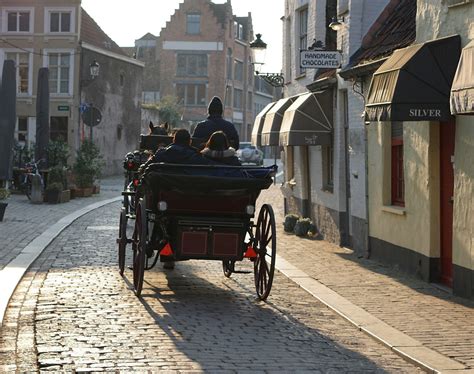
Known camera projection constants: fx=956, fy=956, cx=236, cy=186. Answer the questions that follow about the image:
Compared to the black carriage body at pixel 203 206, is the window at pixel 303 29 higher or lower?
higher

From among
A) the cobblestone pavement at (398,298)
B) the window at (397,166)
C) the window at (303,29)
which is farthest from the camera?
the window at (303,29)

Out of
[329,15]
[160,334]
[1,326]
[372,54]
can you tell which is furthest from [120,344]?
[329,15]

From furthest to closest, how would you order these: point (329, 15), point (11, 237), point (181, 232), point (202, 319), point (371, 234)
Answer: point (329, 15)
point (11, 237)
point (371, 234)
point (181, 232)
point (202, 319)

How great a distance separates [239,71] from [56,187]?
5881 centimetres

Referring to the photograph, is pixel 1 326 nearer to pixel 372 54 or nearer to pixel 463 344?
pixel 463 344

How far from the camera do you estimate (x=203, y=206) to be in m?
10.1

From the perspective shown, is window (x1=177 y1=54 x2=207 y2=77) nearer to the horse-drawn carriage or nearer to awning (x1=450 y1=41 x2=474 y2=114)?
the horse-drawn carriage

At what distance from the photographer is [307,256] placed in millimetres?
15609

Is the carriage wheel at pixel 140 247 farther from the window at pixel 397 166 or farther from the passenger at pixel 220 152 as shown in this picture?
the window at pixel 397 166

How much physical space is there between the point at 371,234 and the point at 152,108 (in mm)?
45064

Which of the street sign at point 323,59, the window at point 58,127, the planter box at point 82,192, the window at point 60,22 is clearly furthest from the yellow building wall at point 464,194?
the window at point 60,22

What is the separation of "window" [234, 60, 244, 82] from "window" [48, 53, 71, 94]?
36.9m

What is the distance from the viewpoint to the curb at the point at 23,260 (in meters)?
10.1

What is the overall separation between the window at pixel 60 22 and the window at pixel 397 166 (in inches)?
1356
